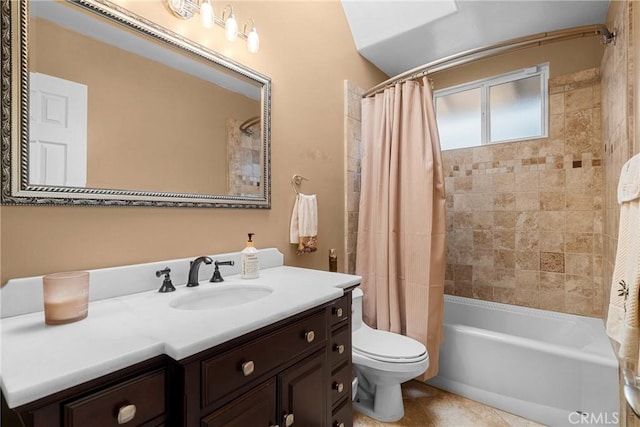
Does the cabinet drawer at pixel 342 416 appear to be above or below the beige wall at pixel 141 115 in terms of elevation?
below

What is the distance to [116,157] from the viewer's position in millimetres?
1163

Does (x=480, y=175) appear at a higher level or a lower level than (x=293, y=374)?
higher

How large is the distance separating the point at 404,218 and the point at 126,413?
1.75 m

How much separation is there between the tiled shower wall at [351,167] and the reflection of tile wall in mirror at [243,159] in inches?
33.7

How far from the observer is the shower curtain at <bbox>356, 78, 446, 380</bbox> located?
1.94 m

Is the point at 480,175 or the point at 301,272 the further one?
the point at 480,175

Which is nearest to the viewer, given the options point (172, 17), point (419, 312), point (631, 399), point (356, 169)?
point (631, 399)

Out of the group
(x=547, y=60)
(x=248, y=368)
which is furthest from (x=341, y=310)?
(x=547, y=60)

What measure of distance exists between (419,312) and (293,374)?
116 cm

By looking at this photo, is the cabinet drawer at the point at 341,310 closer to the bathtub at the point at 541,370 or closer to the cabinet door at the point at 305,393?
the cabinet door at the point at 305,393

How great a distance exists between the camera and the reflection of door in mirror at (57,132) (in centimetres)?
98

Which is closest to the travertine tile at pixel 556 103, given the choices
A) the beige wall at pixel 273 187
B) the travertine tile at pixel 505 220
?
the travertine tile at pixel 505 220

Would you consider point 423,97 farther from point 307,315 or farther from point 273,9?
point 307,315

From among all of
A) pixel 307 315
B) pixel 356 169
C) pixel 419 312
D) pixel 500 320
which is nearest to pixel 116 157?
pixel 307 315
